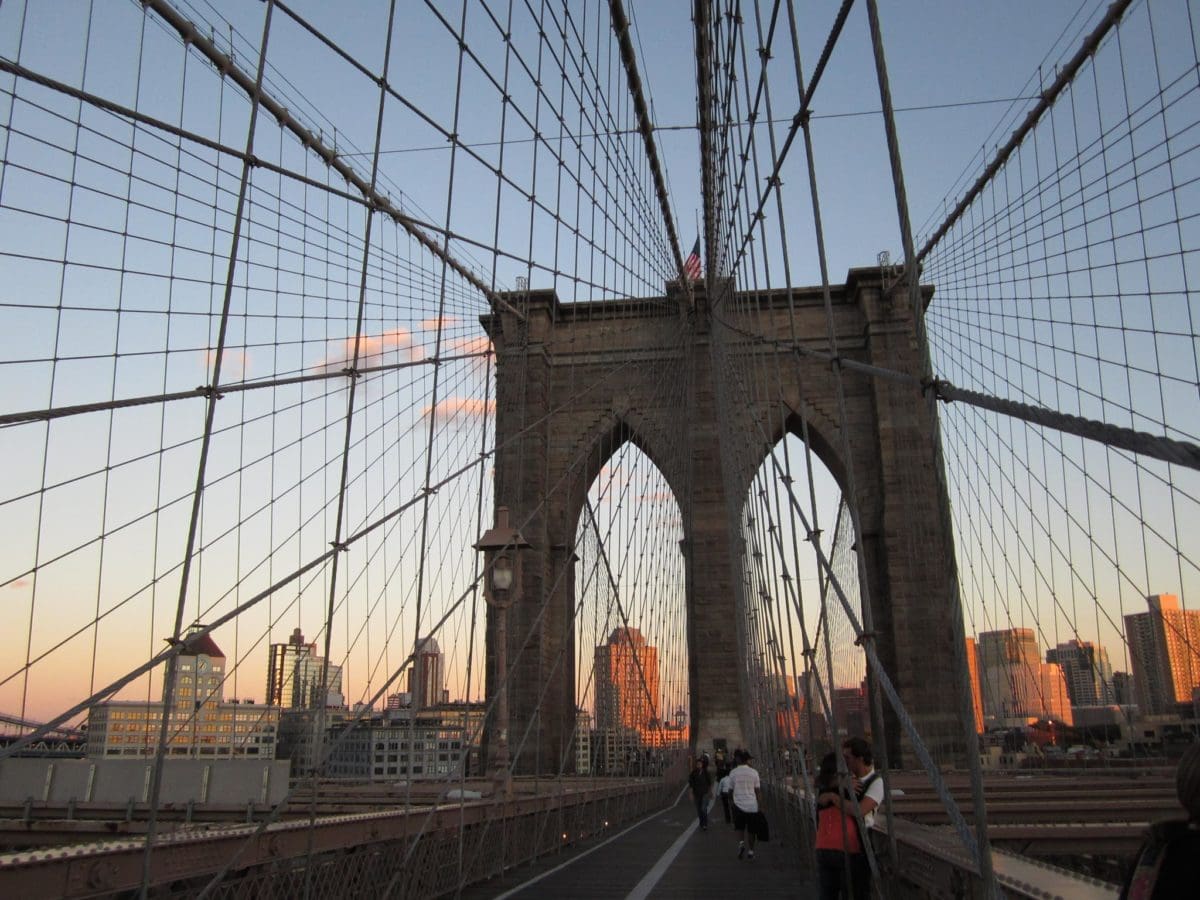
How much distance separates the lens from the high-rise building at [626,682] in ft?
50.6

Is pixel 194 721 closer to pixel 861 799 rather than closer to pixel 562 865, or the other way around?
pixel 562 865

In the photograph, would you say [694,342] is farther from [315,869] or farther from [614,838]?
[315,869]

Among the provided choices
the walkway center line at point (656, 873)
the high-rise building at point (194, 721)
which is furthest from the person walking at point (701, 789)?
the high-rise building at point (194, 721)

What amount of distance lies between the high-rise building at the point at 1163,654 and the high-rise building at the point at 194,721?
19.7ft

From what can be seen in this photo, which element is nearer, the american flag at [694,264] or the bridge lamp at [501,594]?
the bridge lamp at [501,594]

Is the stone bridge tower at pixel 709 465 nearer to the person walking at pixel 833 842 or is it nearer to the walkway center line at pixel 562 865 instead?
the walkway center line at pixel 562 865

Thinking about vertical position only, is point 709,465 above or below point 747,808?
above

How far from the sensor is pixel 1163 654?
701 centimetres

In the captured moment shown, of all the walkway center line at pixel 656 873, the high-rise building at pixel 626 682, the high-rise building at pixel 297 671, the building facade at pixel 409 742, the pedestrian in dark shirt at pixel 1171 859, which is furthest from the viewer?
the high-rise building at pixel 626 682

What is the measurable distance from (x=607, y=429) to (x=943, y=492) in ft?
64.0

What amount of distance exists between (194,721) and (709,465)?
1630cm

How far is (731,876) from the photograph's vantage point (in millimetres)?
6801

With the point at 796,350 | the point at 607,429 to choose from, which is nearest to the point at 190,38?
the point at 796,350

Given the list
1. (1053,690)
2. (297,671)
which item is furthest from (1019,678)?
(297,671)
